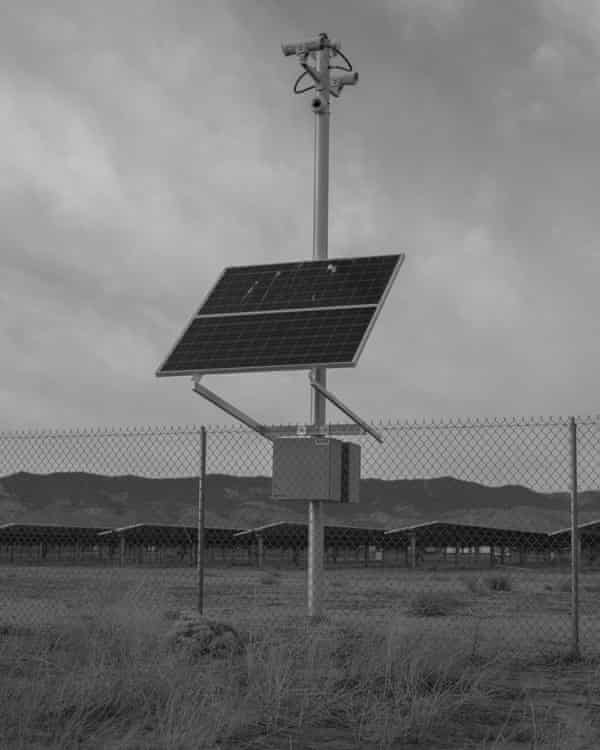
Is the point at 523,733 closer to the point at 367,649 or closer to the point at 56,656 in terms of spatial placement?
the point at 367,649

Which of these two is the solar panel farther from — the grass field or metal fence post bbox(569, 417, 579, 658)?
the grass field

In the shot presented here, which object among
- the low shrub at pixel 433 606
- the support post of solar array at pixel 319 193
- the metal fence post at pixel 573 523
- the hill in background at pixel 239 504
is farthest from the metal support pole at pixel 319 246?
the hill in background at pixel 239 504

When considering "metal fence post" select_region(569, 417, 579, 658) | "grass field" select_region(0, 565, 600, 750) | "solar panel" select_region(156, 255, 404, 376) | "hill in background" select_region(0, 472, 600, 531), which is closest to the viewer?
"grass field" select_region(0, 565, 600, 750)

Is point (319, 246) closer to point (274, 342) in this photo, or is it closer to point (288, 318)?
point (288, 318)

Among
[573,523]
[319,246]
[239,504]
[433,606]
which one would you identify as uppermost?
[319,246]

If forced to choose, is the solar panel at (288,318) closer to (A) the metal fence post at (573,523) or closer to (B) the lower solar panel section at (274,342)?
(B) the lower solar panel section at (274,342)

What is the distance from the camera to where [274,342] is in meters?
12.4

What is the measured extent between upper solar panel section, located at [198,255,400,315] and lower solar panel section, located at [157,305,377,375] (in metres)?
0.16

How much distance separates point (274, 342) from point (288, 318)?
471mm

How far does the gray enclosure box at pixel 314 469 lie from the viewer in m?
11.7

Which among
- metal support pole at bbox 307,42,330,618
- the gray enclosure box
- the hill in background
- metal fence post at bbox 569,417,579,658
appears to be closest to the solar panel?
metal support pole at bbox 307,42,330,618

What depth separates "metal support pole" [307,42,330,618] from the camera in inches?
475

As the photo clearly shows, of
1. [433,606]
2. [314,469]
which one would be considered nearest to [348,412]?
[314,469]

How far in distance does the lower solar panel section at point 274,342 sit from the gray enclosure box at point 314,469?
886mm
